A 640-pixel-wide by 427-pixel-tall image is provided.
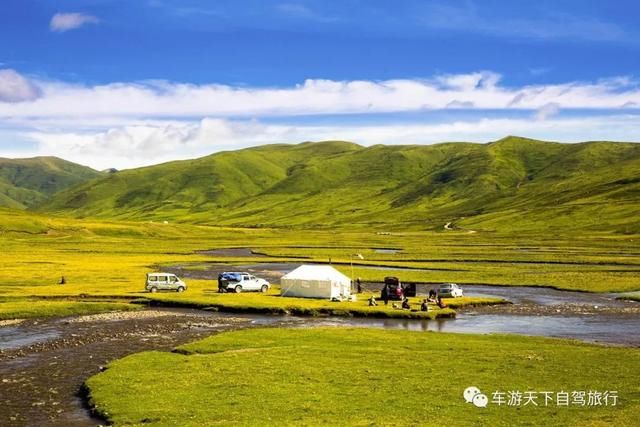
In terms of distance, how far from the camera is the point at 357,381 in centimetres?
3531

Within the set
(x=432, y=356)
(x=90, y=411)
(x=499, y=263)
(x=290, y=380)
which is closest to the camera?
(x=90, y=411)

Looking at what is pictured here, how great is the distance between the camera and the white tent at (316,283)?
3127 inches

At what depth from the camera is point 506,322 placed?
66375 millimetres

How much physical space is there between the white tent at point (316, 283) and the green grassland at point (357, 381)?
28.5 metres

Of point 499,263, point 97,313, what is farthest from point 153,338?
point 499,263

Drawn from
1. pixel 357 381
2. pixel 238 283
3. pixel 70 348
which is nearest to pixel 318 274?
pixel 238 283

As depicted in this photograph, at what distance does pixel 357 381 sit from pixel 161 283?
180ft

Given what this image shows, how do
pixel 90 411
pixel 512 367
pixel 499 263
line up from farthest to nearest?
pixel 499 263 → pixel 512 367 → pixel 90 411

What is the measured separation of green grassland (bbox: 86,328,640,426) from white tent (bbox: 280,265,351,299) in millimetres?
28450

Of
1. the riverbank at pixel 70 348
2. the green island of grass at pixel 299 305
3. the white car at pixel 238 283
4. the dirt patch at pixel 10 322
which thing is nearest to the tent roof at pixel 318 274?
the green island of grass at pixel 299 305

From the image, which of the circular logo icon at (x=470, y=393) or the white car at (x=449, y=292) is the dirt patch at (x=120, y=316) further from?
the circular logo icon at (x=470, y=393)

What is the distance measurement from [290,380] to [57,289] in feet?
194

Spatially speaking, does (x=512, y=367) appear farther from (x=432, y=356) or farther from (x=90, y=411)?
(x=90, y=411)

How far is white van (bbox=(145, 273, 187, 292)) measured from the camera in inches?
3322
